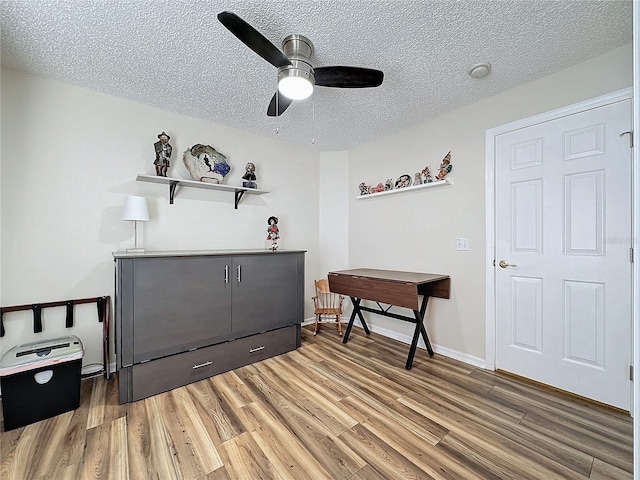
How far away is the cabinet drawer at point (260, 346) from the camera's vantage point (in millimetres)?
2439

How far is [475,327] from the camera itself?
2490mm

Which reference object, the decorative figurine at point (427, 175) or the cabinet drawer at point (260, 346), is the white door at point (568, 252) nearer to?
the decorative figurine at point (427, 175)

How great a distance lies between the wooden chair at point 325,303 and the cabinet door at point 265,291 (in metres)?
0.58

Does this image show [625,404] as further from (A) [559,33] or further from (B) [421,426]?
(A) [559,33]

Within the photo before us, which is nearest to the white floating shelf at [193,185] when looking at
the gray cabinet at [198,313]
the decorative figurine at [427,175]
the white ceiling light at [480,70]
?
the gray cabinet at [198,313]

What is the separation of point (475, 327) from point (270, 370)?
73.6 inches

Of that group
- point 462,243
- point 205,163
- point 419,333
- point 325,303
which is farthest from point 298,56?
point 325,303

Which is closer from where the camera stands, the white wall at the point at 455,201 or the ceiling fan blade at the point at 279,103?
the ceiling fan blade at the point at 279,103

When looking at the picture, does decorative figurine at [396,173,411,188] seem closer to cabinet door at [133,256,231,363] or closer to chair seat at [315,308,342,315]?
chair seat at [315,308,342,315]

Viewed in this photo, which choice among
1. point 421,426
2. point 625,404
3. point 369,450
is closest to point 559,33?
point 625,404

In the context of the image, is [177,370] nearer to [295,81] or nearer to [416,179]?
[295,81]

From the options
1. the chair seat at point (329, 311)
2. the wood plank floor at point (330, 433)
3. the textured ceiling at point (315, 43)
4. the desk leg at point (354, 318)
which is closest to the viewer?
the wood plank floor at point (330, 433)

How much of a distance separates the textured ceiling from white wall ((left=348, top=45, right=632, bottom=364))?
0.44 ft

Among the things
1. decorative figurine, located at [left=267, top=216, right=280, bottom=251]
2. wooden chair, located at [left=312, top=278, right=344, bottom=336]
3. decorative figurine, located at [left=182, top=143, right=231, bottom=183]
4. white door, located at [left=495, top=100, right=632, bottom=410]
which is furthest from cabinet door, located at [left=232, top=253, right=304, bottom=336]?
white door, located at [left=495, top=100, right=632, bottom=410]
